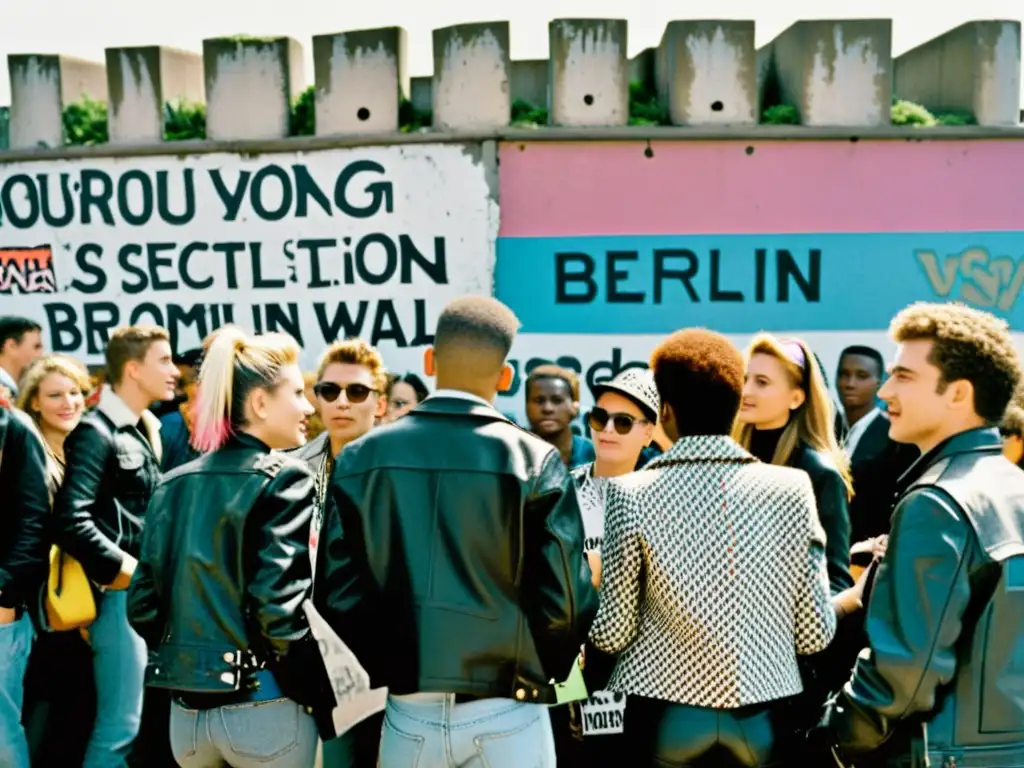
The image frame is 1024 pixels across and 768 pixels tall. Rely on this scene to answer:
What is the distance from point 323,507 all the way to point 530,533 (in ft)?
4.24

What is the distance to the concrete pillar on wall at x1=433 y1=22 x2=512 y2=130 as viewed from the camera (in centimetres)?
677

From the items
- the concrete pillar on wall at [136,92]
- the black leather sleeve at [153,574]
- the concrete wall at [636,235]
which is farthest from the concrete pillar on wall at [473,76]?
the black leather sleeve at [153,574]

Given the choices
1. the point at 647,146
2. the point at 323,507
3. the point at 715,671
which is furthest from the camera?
the point at 647,146

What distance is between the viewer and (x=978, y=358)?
2604 millimetres

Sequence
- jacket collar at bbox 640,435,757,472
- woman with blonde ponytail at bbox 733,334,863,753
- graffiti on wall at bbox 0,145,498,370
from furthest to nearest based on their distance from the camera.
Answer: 1. graffiti on wall at bbox 0,145,498,370
2. woman with blonde ponytail at bbox 733,334,863,753
3. jacket collar at bbox 640,435,757,472

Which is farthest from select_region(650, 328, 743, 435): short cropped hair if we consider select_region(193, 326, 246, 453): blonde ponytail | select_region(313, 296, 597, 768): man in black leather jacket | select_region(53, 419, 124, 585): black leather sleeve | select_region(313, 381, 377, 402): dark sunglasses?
select_region(53, 419, 124, 585): black leather sleeve

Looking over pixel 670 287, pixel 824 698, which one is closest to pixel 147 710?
pixel 824 698

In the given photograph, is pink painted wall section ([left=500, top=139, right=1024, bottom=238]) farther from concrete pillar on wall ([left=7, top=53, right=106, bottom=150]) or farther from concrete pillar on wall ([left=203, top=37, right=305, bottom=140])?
concrete pillar on wall ([left=7, top=53, right=106, bottom=150])

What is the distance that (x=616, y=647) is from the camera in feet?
8.82

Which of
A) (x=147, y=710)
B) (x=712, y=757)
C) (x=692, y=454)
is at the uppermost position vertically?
(x=692, y=454)

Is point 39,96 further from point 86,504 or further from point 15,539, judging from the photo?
point 15,539

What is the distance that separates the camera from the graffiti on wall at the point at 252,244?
685cm

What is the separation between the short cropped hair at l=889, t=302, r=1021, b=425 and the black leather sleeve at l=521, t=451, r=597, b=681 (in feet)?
3.22

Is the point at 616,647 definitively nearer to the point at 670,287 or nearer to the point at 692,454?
the point at 692,454
